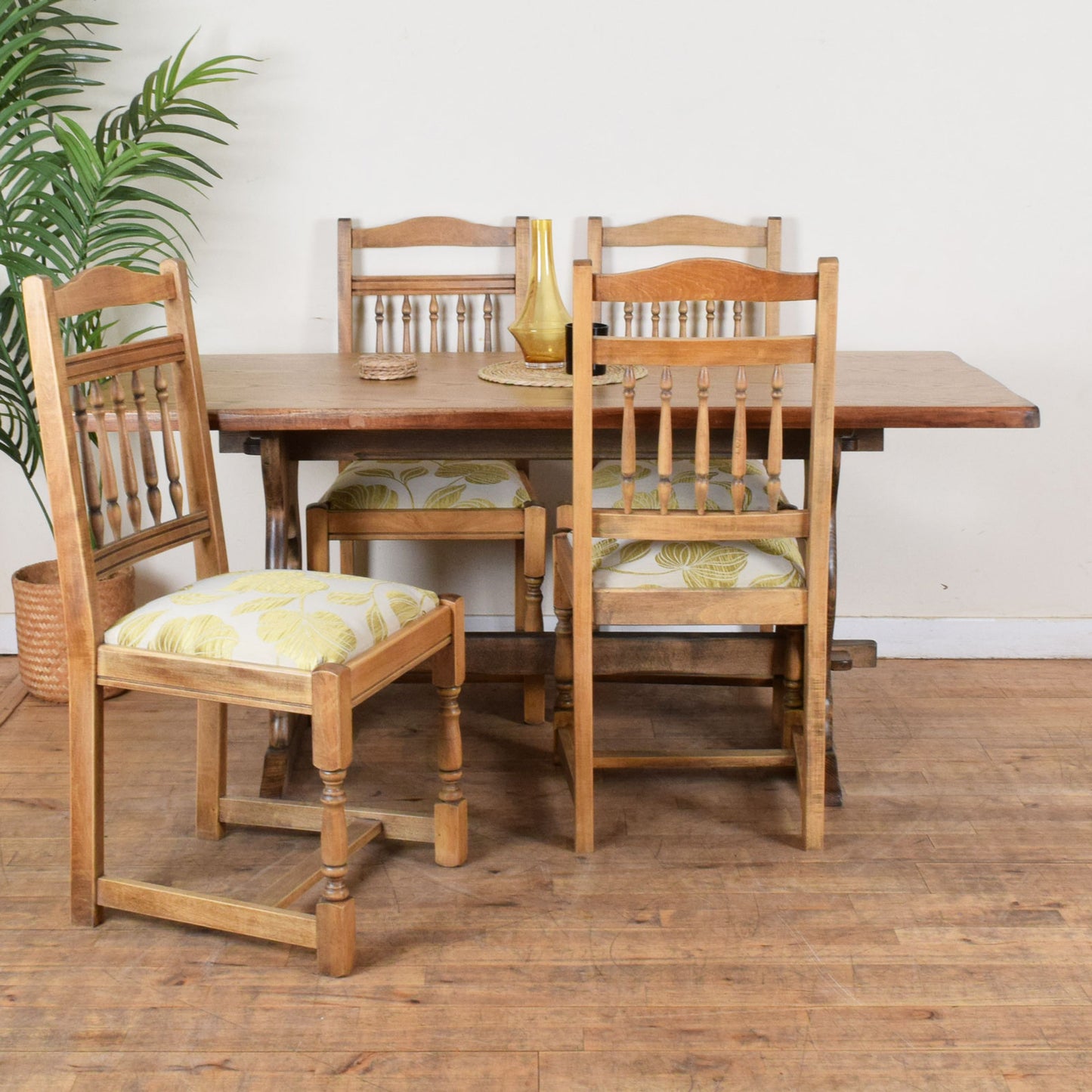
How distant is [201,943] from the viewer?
201cm

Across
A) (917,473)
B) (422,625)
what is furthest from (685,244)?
(422,625)

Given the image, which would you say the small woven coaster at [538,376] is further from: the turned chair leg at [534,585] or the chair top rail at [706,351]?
the chair top rail at [706,351]

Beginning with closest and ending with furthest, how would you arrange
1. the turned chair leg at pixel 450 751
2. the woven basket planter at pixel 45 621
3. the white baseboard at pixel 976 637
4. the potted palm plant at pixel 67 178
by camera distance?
the turned chair leg at pixel 450 751 → the potted palm plant at pixel 67 178 → the woven basket planter at pixel 45 621 → the white baseboard at pixel 976 637

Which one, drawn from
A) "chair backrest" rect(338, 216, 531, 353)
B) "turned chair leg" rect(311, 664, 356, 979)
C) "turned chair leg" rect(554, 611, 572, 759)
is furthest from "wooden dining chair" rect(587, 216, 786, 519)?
"turned chair leg" rect(311, 664, 356, 979)

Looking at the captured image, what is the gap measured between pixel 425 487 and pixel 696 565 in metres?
0.71

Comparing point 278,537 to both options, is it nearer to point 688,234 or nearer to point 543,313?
point 543,313

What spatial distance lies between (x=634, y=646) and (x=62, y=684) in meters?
1.39

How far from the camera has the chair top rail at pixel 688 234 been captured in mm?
3064

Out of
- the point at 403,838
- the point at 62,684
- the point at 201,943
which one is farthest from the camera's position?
the point at 62,684

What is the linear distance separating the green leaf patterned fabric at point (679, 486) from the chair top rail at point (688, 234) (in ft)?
2.18

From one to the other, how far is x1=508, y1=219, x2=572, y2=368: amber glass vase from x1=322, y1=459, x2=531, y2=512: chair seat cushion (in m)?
0.27

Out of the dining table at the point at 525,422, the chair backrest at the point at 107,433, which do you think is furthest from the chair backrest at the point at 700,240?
the chair backrest at the point at 107,433

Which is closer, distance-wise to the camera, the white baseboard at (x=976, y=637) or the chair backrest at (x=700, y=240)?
the chair backrest at (x=700, y=240)

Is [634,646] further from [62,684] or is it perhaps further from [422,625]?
[62,684]
